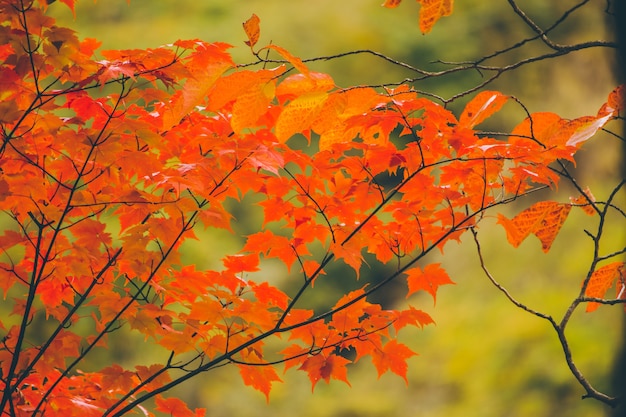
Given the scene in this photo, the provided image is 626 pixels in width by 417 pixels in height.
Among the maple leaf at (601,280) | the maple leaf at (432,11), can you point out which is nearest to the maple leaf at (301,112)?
the maple leaf at (432,11)

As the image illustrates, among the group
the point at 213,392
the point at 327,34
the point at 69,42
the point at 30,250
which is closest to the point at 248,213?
the point at 213,392

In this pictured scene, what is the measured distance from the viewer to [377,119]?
4.71ft

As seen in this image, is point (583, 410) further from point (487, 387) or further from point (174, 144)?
point (174, 144)

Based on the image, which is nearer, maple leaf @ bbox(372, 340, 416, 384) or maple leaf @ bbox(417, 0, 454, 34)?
maple leaf @ bbox(417, 0, 454, 34)

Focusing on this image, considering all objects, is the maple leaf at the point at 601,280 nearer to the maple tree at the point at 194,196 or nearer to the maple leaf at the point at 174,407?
→ the maple tree at the point at 194,196

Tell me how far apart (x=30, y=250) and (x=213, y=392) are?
2.79 meters

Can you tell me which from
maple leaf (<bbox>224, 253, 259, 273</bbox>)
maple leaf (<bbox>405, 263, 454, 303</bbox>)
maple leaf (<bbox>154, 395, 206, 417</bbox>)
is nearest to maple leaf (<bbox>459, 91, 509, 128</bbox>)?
maple leaf (<bbox>405, 263, 454, 303</bbox>)

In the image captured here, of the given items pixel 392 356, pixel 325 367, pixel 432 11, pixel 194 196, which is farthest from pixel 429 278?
pixel 432 11

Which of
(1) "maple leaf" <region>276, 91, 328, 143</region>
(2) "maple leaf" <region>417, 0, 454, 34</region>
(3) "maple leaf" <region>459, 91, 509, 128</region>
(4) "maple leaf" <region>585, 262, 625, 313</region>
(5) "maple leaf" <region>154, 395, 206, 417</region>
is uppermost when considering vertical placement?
(2) "maple leaf" <region>417, 0, 454, 34</region>

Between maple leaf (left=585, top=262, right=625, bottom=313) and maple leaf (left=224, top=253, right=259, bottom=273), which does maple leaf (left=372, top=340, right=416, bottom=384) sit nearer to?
maple leaf (left=224, top=253, right=259, bottom=273)

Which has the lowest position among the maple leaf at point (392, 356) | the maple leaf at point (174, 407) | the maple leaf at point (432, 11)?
the maple leaf at point (174, 407)

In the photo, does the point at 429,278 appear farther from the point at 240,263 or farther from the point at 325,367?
the point at 240,263

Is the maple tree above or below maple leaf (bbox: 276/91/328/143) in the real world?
above

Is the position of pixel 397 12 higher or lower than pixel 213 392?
higher
